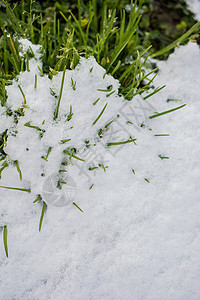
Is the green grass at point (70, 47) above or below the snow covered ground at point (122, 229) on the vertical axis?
above

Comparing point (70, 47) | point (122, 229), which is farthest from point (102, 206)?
point (70, 47)

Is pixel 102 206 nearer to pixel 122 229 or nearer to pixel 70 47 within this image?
pixel 122 229

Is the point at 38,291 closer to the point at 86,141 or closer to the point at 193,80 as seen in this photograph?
the point at 86,141

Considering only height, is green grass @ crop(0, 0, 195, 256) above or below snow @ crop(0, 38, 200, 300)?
above

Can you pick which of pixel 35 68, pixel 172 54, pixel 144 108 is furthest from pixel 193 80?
pixel 35 68

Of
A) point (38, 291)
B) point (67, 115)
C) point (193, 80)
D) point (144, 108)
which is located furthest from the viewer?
point (193, 80)

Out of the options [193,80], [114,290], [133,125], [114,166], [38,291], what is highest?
[193,80]
